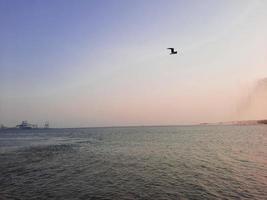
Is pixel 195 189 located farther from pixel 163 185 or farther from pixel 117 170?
pixel 117 170

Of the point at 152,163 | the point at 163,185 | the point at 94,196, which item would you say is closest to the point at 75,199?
the point at 94,196

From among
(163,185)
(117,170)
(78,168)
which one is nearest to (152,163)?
(117,170)

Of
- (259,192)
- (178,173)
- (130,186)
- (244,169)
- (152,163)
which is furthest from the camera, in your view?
(152,163)

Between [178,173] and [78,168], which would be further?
[78,168]

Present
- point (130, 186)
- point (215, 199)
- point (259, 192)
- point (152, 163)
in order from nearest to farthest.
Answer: point (215, 199)
point (259, 192)
point (130, 186)
point (152, 163)

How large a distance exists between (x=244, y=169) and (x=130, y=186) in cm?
1651

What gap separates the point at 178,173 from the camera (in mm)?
33188

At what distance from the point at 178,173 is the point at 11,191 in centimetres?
1722

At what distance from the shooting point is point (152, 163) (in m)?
42.1

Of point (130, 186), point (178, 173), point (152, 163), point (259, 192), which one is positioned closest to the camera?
point (259, 192)

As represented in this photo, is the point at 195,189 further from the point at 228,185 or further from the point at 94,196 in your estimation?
the point at 94,196

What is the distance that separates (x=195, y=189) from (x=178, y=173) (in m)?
7.74

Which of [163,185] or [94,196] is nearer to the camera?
[94,196]

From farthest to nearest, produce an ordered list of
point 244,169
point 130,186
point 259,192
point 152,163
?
point 152,163, point 244,169, point 130,186, point 259,192
